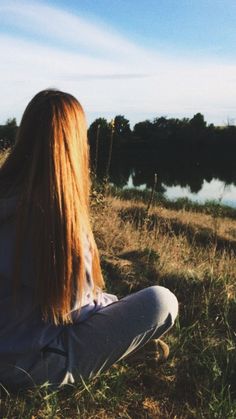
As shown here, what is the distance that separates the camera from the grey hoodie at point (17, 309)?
Answer: 2135mm

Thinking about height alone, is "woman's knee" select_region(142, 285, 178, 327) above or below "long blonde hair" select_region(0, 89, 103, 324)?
below

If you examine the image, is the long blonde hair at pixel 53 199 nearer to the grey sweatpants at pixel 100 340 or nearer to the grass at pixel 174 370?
the grey sweatpants at pixel 100 340

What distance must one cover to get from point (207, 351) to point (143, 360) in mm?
420

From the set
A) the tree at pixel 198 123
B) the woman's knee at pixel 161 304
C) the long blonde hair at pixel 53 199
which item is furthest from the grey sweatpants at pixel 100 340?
the tree at pixel 198 123

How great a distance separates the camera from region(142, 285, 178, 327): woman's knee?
2428 mm

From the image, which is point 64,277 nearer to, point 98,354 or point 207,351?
point 98,354

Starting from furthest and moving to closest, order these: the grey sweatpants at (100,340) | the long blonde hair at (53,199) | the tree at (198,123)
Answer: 1. the tree at (198,123)
2. the grey sweatpants at (100,340)
3. the long blonde hair at (53,199)

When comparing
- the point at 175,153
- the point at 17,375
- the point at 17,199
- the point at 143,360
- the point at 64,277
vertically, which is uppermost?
the point at 17,199

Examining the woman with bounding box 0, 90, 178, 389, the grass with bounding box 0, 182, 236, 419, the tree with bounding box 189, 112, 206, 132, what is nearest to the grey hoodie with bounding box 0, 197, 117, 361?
the woman with bounding box 0, 90, 178, 389

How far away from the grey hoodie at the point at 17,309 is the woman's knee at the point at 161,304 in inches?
13.0

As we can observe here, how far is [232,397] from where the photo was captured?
2.64 meters

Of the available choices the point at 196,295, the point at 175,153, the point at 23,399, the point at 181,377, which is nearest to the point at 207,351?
the point at 181,377

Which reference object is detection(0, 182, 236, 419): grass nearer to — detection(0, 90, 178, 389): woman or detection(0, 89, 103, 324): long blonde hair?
detection(0, 90, 178, 389): woman

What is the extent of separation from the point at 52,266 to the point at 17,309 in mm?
258
